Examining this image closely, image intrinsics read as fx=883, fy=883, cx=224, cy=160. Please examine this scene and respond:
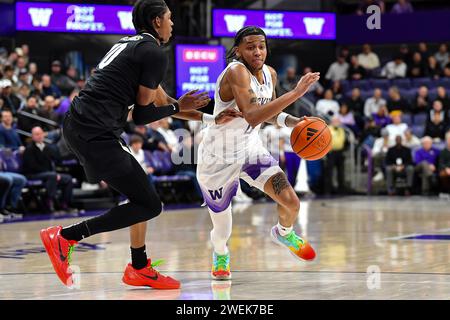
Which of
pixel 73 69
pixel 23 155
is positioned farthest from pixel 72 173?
pixel 73 69

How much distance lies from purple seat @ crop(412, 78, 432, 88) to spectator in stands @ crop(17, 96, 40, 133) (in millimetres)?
9478

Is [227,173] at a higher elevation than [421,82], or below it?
higher

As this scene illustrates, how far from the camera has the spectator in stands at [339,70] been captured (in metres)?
21.4

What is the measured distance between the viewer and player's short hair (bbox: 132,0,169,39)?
5.88 metres

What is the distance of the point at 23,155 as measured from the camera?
Answer: 1368 centimetres

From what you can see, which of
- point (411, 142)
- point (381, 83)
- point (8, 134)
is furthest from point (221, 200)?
point (381, 83)

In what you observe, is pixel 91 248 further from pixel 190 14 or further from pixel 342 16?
pixel 342 16

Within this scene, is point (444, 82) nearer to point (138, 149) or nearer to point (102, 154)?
point (138, 149)


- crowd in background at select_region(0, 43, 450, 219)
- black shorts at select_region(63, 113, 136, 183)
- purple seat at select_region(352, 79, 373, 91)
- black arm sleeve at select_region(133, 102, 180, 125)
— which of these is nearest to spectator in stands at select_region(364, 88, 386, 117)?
crowd in background at select_region(0, 43, 450, 219)

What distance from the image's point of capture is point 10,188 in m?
13.3

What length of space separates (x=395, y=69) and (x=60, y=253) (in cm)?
1624

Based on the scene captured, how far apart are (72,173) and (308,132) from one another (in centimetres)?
923

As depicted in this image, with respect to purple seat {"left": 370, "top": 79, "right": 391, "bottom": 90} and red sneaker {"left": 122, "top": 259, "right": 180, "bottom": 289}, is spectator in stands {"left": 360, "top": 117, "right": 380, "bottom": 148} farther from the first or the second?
red sneaker {"left": 122, "top": 259, "right": 180, "bottom": 289}

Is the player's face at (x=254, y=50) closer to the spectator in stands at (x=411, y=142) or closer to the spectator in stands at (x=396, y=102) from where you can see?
the spectator in stands at (x=411, y=142)
